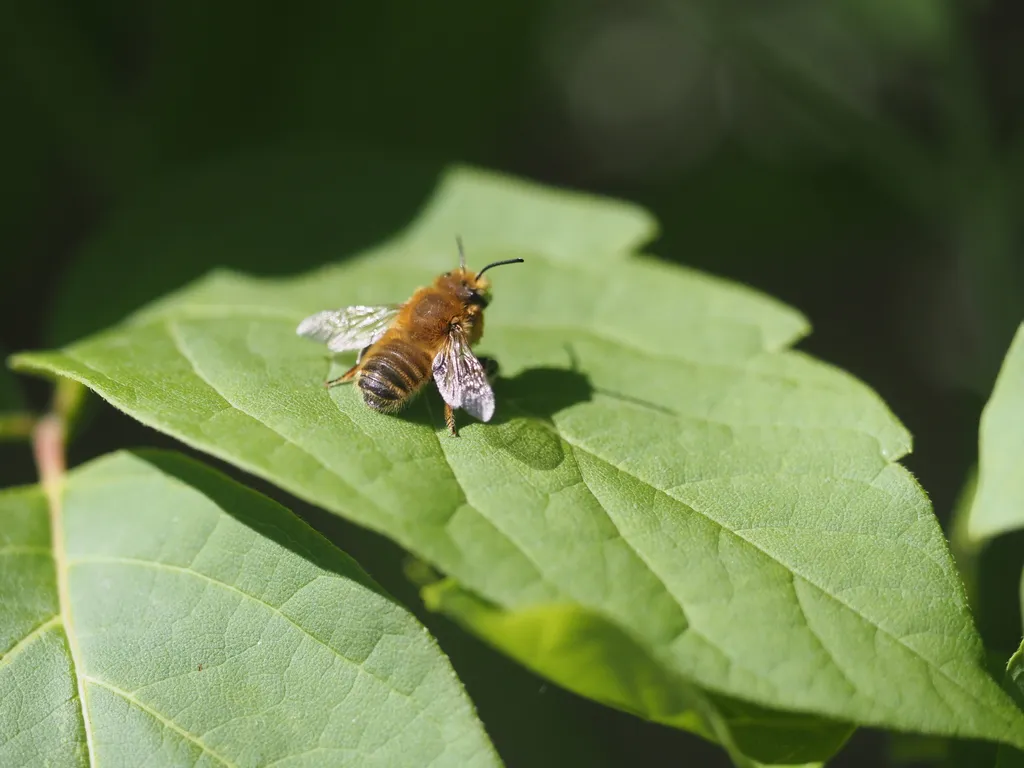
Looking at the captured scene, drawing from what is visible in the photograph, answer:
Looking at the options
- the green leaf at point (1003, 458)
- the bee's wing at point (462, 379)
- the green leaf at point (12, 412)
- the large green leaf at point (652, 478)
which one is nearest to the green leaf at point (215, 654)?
the large green leaf at point (652, 478)

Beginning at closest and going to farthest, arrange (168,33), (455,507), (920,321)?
1. (455,507)
2. (168,33)
3. (920,321)

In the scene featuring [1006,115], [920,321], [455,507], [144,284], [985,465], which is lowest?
[920,321]

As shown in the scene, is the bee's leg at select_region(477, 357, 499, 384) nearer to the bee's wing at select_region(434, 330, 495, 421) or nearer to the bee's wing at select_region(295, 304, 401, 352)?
the bee's wing at select_region(434, 330, 495, 421)

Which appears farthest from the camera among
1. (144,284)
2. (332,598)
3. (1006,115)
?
(1006,115)

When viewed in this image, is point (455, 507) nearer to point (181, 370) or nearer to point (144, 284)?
point (181, 370)

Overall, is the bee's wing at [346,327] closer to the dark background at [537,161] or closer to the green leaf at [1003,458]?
the dark background at [537,161]

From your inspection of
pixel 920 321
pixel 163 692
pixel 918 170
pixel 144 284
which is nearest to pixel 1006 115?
pixel 918 170

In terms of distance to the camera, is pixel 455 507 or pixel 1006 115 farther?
pixel 1006 115
